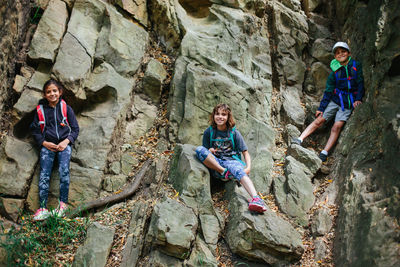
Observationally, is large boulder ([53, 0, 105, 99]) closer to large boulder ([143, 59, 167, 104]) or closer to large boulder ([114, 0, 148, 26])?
large boulder ([114, 0, 148, 26])

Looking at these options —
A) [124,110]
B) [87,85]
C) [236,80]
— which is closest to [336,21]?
[236,80]

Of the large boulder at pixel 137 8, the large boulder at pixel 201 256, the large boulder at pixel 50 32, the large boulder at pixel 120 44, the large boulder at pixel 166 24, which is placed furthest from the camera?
the large boulder at pixel 166 24

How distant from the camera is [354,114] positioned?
239 inches

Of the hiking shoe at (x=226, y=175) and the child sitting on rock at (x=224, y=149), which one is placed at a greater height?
the child sitting on rock at (x=224, y=149)

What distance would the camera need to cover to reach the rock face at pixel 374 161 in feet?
12.8

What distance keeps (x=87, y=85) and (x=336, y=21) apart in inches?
302

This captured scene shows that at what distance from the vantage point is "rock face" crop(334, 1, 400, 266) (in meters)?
3.89

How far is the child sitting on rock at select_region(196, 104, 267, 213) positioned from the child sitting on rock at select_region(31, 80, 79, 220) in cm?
260

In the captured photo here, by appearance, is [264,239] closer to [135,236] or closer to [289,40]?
[135,236]

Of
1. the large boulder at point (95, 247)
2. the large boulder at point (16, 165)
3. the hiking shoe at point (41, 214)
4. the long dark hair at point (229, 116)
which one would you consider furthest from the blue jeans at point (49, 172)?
the long dark hair at point (229, 116)

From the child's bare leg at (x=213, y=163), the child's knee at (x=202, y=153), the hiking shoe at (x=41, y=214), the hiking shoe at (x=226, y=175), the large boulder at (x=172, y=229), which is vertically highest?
the child's knee at (x=202, y=153)

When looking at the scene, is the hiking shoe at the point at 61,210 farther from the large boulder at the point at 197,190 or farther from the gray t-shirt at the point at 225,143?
the gray t-shirt at the point at 225,143

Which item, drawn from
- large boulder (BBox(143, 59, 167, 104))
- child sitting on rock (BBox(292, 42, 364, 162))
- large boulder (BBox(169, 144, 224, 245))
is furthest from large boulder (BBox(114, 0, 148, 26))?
child sitting on rock (BBox(292, 42, 364, 162))

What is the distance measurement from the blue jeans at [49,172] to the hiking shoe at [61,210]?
0.31 ft
